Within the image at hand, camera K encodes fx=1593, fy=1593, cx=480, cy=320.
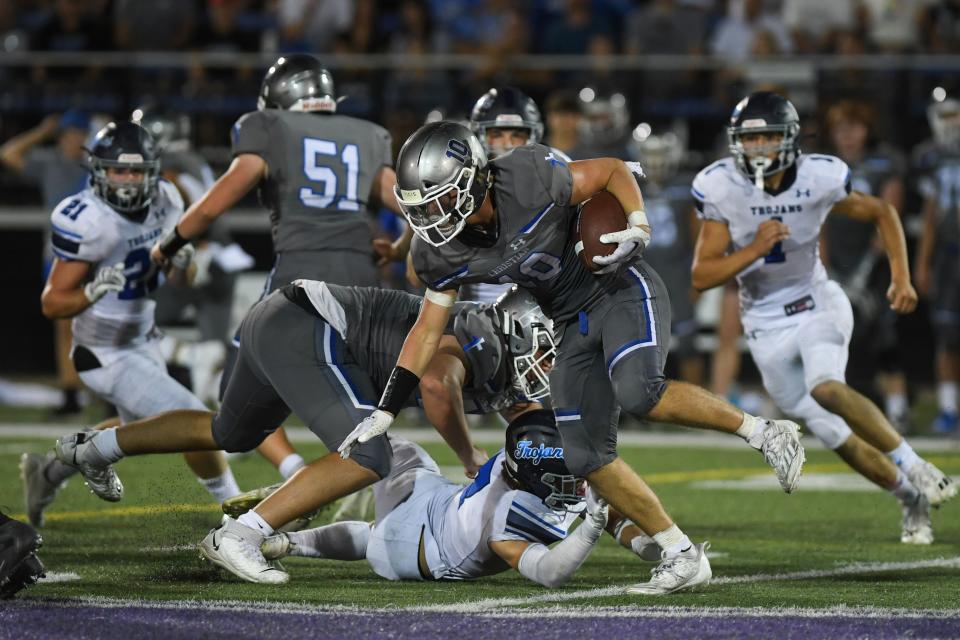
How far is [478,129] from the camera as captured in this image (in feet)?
22.3

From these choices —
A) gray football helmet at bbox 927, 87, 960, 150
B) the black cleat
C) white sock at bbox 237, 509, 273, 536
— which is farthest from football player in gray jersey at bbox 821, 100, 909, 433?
the black cleat

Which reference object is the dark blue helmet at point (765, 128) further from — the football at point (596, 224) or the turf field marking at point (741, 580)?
the turf field marking at point (741, 580)

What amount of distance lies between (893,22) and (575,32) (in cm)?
226

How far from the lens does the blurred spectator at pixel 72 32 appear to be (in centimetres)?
1187

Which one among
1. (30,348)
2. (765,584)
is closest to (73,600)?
(765,584)

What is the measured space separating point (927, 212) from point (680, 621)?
20.8 ft

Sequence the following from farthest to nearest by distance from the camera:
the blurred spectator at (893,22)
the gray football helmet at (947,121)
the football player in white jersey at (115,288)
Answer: the blurred spectator at (893,22) → the gray football helmet at (947,121) → the football player in white jersey at (115,288)

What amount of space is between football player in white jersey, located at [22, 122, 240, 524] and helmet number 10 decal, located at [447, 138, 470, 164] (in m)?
1.76

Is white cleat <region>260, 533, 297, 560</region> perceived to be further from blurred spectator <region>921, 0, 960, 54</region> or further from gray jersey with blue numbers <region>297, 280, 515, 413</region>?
blurred spectator <region>921, 0, 960, 54</region>

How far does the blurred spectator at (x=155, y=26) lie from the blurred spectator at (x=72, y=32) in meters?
0.16

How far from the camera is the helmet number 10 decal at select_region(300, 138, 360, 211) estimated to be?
6059mm

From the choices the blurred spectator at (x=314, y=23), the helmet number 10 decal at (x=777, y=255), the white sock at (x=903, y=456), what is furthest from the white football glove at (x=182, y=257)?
the blurred spectator at (x=314, y=23)

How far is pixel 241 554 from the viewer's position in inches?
183

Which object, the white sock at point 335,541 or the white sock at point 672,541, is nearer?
the white sock at point 672,541
